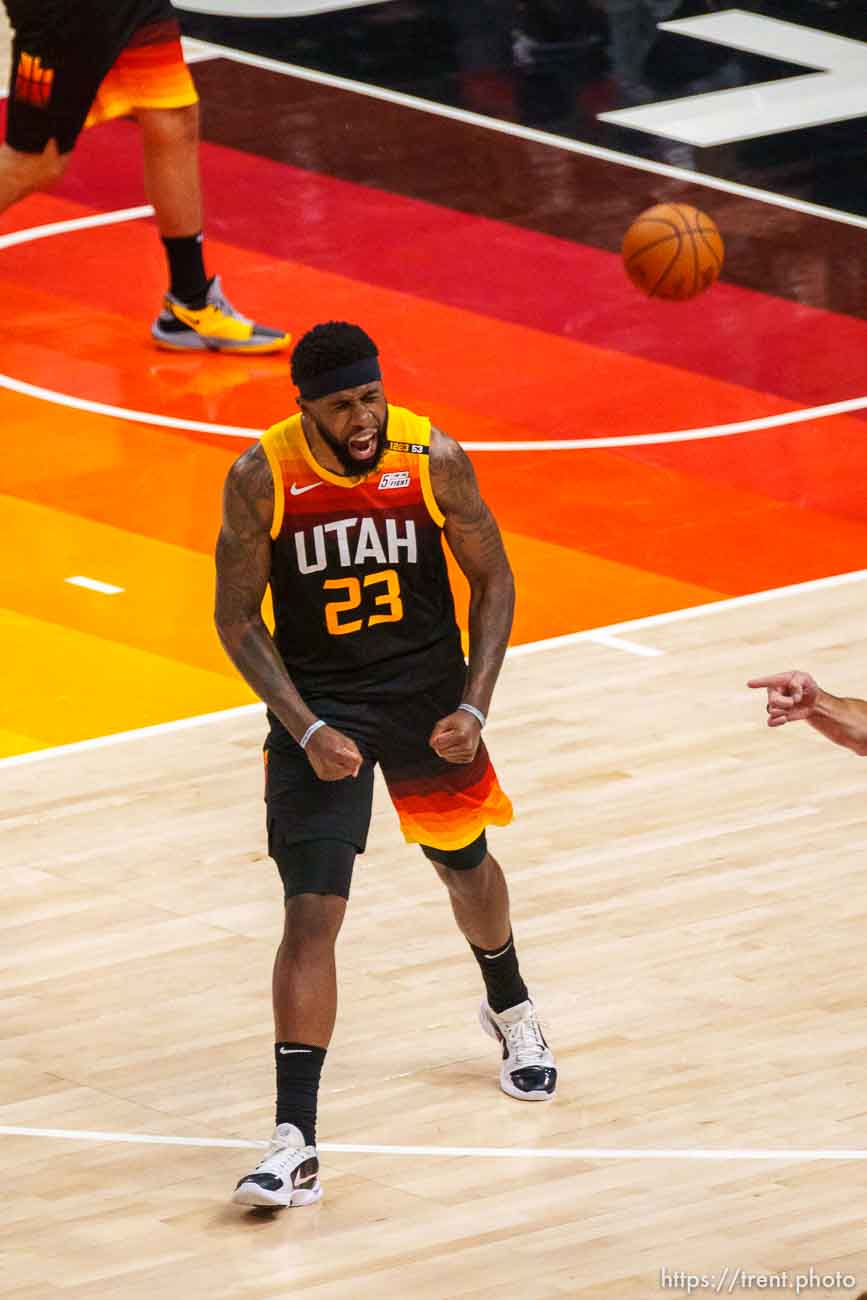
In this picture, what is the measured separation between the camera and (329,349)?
753cm

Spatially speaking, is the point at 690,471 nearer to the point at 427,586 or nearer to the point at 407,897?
the point at 407,897

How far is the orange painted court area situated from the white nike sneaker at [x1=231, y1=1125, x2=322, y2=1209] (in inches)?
127

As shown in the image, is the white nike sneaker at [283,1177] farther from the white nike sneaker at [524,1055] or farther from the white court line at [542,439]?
the white court line at [542,439]

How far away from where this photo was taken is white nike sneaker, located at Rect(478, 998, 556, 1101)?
8.11 m

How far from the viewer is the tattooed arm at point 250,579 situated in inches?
303

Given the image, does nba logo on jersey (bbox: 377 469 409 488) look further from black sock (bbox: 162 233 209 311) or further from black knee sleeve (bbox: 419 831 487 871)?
black sock (bbox: 162 233 209 311)

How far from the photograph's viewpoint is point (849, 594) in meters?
11.7

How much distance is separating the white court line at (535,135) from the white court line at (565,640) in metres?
4.61

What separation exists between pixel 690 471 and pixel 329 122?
17.4 ft

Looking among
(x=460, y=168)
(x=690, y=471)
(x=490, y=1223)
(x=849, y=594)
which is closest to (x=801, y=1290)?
(x=490, y=1223)

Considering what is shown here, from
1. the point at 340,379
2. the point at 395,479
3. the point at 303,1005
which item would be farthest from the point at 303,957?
the point at 340,379

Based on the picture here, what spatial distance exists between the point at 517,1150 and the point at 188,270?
709 centimetres

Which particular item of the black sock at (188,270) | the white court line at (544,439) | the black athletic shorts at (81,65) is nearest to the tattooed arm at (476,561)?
the white court line at (544,439)

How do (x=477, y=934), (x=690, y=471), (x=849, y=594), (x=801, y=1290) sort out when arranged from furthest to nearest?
(x=690, y=471) < (x=849, y=594) < (x=477, y=934) < (x=801, y=1290)
